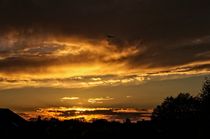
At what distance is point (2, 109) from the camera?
317ft

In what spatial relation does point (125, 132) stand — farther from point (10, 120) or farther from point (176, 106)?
point (176, 106)

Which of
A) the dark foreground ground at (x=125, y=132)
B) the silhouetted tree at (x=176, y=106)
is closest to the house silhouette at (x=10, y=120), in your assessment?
the dark foreground ground at (x=125, y=132)

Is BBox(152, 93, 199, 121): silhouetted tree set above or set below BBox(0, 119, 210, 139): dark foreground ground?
above

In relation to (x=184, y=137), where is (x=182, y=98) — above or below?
above

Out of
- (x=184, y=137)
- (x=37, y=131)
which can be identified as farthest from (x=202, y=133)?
(x=37, y=131)

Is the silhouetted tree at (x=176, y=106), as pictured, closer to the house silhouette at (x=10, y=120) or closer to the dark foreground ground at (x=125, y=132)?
the house silhouette at (x=10, y=120)

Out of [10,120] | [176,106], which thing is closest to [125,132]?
[10,120]

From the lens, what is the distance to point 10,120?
9119 centimetres

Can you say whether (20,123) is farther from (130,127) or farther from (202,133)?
(202,133)

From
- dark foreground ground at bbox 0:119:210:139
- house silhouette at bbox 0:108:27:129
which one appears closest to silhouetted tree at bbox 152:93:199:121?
house silhouette at bbox 0:108:27:129

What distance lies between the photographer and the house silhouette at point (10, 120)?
85.6 m

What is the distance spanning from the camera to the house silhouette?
85.6m

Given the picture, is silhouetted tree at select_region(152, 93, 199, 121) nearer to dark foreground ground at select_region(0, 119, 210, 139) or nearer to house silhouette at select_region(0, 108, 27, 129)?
house silhouette at select_region(0, 108, 27, 129)

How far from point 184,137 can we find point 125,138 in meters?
8.23
